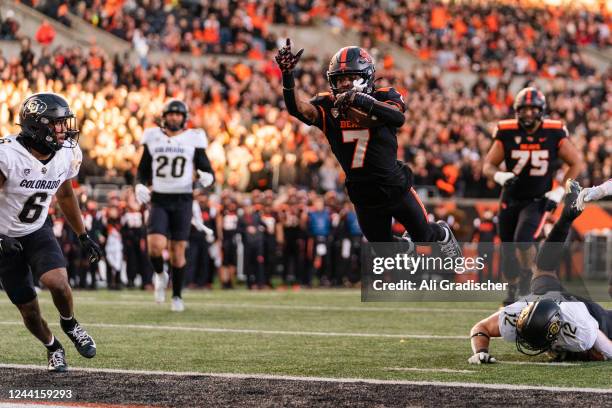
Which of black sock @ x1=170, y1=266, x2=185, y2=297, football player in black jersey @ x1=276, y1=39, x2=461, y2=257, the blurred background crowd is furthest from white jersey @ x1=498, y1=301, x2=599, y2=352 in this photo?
the blurred background crowd

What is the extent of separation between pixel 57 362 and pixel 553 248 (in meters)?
3.55

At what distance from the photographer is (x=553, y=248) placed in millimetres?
8078

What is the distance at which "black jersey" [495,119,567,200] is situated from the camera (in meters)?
10.5

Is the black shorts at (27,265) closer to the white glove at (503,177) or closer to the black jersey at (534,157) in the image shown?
the white glove at (503,177)

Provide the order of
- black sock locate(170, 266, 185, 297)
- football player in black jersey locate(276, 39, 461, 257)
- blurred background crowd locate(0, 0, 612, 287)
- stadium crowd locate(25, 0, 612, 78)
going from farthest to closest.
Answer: stadium crowd locate(25, 0, 612, 78)
blurred background crowd locate(0, 0, 612, 287)
black sock locate(170, 266, 185, 297)
football player in black jersey locate(276, 39, 461, 257)

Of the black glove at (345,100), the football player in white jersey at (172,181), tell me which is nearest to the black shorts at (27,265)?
the black glove at (345,100)

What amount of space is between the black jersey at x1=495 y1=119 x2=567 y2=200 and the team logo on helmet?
5.25m

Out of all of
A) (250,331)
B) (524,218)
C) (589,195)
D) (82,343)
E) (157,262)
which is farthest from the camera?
(157,262)

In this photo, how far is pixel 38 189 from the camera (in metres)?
6.62

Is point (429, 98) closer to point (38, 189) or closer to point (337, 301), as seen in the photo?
point (337, 301)

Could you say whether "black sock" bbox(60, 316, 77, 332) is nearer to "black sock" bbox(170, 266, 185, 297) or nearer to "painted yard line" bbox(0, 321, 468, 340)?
"painted yard line" bbox(0, 321, 468, 340)

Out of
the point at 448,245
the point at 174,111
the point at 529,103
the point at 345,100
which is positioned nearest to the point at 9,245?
the point at 345,100

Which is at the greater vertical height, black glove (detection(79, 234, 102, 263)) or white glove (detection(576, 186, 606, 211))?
white glove (detection(576, 186, 606, 211))

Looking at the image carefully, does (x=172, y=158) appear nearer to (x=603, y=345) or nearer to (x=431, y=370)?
(x=431, y=370)
